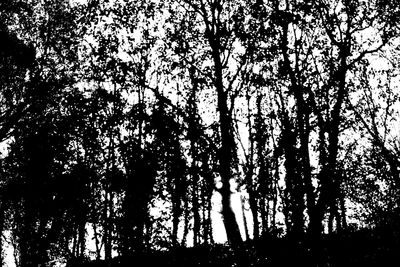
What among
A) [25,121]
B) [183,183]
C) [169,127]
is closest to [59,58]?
[25,121]

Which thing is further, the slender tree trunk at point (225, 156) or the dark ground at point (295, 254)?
the dark ground at point (295, 254)

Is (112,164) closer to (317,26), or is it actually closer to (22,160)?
(22,160)

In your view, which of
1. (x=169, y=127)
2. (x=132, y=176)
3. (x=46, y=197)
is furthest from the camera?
(x=46, y=197)

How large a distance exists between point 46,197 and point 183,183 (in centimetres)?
1196

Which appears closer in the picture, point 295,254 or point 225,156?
point 225,156

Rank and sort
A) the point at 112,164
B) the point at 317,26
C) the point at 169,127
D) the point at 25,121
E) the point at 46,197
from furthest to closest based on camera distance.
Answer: the point at 46,197 < the point at 112,164 < the point at 317,26 < the point at 25,121 < the point at 169,127

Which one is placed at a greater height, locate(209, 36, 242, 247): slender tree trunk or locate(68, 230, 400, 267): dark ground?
locate(209, 36, 242, 247): slender tree trunk

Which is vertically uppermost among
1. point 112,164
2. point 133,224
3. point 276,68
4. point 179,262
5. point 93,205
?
point 276,68

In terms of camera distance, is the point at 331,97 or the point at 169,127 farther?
the point at 331,97

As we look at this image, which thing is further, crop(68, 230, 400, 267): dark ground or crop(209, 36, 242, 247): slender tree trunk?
crop(68, 230, 400, 267): dark ground

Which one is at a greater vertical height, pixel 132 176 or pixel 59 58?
pixel 59 58

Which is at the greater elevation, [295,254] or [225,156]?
[225,156]

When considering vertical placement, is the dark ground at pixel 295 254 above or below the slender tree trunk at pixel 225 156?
below

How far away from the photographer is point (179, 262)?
2033 cm
